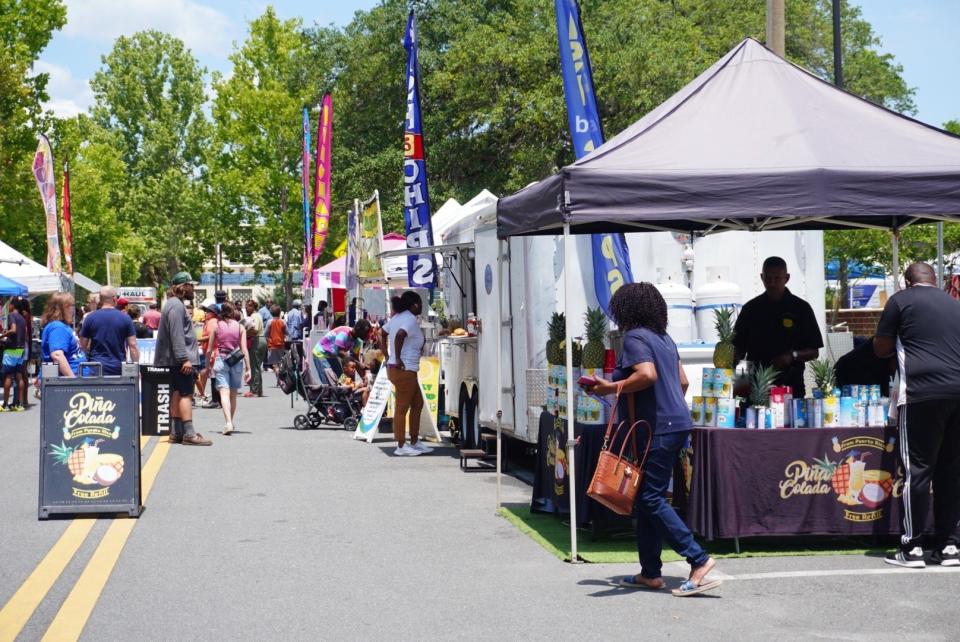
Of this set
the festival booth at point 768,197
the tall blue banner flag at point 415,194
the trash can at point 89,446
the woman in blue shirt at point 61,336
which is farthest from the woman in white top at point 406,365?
the festival booth at point 768,197

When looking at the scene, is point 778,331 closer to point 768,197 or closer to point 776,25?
point 768,197

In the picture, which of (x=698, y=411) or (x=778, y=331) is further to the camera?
(x=778, y=331)

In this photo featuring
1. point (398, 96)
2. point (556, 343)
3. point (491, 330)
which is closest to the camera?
point (556, 343)

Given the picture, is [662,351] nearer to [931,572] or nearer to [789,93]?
[931,572]

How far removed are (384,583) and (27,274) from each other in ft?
78.0

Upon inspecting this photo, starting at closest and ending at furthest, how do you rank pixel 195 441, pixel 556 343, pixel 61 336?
pixel 556 343 → pixel 195 441 → pixel 61 336

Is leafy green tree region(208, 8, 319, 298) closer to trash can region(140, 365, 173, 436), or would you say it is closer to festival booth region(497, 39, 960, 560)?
trash can region(140, 365, 173, 436)

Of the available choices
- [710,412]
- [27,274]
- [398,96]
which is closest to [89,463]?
[710,412]

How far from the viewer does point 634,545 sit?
8758mm

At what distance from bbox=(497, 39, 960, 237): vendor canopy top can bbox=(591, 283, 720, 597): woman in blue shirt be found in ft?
3.05

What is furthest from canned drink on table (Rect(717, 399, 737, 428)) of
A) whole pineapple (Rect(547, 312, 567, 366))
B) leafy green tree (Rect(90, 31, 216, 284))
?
leafy green tree (Rect(90, 31, 216, 284))

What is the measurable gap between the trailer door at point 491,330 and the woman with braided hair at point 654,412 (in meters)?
5.12

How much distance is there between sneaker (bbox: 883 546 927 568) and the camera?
7781 millimetres

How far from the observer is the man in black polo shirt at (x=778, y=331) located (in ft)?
30.7
